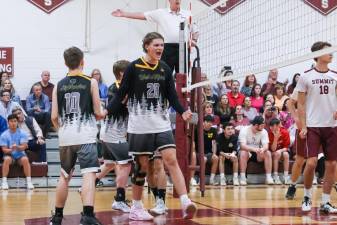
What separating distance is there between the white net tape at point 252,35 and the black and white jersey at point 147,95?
7.86 m

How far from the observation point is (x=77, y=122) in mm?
6961

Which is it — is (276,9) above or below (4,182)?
above

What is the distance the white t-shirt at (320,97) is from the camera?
334 inches

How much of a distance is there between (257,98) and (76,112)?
35.9 ft

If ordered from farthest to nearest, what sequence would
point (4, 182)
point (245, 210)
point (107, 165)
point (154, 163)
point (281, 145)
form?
point (281, 145)
point (4, 182)
point (107, 165)
point (245, 210)
point (154, 163)

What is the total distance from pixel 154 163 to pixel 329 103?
2295 mm

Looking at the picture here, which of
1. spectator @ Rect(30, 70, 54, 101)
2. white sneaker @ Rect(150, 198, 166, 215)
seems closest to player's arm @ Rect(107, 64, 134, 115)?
white sneaker @ Rect(150, 198, 166, 215)

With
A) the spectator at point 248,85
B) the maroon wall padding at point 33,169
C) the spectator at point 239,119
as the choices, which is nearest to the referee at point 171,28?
the maroon wall padding at point 33,169

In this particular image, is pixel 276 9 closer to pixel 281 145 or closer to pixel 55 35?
pixel 281 145

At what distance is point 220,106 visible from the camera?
1630 centimetres

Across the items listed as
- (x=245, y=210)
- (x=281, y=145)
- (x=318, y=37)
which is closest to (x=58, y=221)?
(x=245, y=210)

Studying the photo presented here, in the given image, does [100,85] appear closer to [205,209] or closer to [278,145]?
[278,145]

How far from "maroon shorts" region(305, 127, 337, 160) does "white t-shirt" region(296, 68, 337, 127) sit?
65mm

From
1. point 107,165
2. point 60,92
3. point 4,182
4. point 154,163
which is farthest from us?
point 4,182
